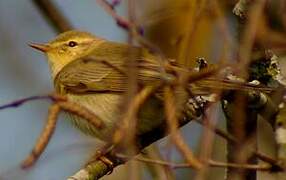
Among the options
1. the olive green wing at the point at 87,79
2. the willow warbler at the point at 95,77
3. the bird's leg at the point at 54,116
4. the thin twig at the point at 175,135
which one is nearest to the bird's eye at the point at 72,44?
the willow warbler at the point at 95,77

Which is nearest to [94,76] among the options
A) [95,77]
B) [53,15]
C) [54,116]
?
[95,77]

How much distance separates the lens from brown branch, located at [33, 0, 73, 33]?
5418 millimetres

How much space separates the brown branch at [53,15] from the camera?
17.8 ft

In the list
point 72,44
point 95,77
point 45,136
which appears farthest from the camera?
point 72,44

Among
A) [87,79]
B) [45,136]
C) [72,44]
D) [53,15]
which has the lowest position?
[45,136]

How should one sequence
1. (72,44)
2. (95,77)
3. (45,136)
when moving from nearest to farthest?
(45,136) < (95,77) < (72,44)

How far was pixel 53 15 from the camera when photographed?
5410mm

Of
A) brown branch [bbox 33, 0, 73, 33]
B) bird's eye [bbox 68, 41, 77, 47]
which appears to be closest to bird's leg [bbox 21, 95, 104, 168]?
brown branch [bbox 33, 0, 73, 33]

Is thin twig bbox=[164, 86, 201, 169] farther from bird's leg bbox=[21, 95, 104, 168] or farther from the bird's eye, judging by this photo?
the bird's eye

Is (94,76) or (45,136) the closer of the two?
(45,136)

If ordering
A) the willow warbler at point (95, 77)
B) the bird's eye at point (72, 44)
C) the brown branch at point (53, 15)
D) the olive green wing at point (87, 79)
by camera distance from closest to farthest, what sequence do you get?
the willow warbler at point (95, 77) → the olive green wing at point (87, 79) → the brown branch at point (53, 15) → the bird's eye at point (72, 44)

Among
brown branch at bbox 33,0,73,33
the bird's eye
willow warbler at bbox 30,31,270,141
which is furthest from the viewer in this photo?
the bird's eye

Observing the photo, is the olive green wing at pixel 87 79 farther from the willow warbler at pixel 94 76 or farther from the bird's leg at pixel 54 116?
the bird's leg at pixel 54 116

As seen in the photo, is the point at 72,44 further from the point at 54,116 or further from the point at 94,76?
the point at 54,116
